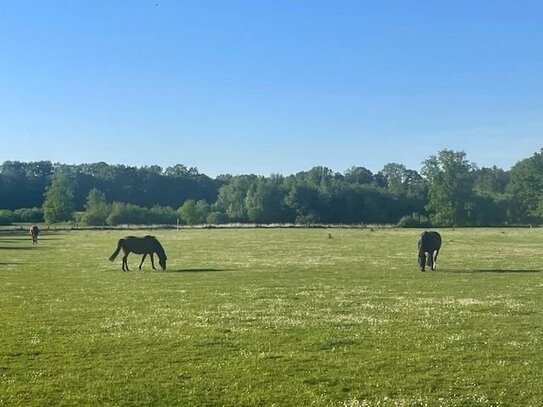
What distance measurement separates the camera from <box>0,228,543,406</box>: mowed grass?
1129 cm

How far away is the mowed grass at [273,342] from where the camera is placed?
11289 mm

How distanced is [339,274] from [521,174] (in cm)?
15973

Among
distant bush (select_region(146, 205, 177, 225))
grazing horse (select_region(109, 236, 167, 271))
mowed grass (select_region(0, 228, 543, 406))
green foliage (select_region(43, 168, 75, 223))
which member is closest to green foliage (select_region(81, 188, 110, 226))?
green foliage (select_region(43, 168, 75, 223))

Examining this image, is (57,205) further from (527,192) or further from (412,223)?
(527,192)

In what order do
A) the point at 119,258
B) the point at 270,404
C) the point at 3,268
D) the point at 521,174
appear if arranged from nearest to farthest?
the point at 270,404 < the point at 3,268 < the point at 119,258 < the point at 521,174

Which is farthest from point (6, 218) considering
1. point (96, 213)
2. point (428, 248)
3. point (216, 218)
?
point (428, 248)

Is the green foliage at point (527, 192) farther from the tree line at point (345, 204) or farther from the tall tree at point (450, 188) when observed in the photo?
the tall tree at point (450, 188)

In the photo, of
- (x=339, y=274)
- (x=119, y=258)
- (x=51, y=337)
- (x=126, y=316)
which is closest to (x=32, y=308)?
(x=126, y=316)

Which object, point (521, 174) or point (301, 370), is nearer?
point (301, 370)

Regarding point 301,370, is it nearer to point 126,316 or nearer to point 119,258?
point 126,316

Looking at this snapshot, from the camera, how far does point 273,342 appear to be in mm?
15562

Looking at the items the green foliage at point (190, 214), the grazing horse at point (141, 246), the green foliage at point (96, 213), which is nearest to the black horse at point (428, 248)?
the grazing horse at point (141, 246)

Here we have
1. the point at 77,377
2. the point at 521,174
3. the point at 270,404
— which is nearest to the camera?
the point at 270,404

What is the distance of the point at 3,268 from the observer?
38031mm
